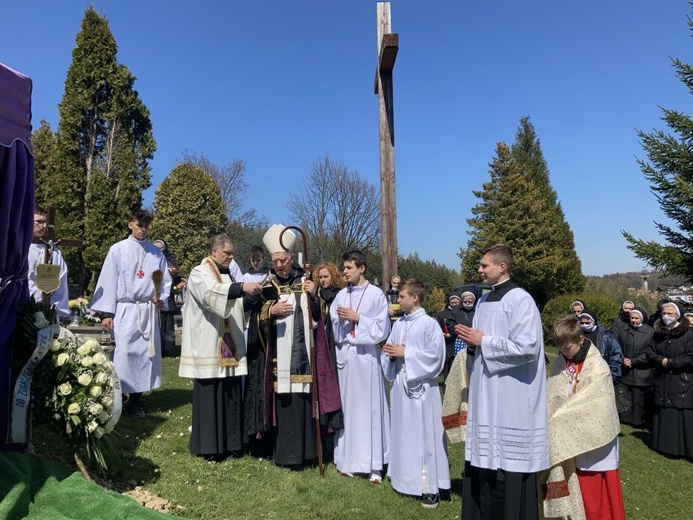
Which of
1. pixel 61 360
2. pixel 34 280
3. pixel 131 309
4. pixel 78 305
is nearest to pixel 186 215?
pixel 78 305

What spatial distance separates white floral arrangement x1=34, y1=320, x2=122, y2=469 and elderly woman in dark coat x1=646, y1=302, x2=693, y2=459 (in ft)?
24.8

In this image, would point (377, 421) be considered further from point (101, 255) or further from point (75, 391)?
point (101, 255)

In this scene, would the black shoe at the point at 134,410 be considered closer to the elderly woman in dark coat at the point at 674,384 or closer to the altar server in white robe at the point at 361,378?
the altar server in white robe at the point at 361,378

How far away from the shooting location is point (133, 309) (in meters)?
6.38

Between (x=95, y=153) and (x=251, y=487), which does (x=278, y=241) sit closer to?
(x=251, y=487)

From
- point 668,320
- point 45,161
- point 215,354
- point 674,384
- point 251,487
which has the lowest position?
point 251,487

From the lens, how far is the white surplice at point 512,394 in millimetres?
3869

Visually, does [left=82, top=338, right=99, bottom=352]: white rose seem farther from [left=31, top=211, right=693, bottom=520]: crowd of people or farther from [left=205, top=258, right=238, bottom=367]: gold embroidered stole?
[left=205, top=258, right=238, bottom=367]: gold embroidered stole

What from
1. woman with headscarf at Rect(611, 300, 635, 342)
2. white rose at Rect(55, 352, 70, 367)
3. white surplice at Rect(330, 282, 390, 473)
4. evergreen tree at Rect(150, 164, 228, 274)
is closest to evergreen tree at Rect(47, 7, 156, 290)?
evergreen tree at Rect(150, 164, 228, 274)

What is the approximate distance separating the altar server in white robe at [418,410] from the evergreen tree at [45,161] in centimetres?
1817

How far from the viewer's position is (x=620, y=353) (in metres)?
8.80

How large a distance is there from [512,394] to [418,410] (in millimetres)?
1338

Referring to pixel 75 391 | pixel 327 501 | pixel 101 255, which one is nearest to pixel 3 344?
pixel 75 391

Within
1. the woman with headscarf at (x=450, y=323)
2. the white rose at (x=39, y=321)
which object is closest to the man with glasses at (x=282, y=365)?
the white rose at (x=39, y=321)
